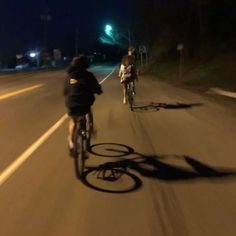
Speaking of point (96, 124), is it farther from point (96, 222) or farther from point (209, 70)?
point (209, 70)

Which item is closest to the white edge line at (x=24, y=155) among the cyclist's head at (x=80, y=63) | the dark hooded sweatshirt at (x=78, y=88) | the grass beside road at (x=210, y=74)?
the dark hooded sweatshirt at (x=78, y=88)

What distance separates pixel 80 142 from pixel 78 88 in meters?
0.94

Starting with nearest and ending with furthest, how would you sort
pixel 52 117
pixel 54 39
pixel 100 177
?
pixel 100 177
pixel 52 117
pixel 54 39

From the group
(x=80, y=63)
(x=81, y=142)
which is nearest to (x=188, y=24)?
(x=80, y=63)

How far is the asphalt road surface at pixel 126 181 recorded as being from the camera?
5512 millimetres

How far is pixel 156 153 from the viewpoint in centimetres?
948

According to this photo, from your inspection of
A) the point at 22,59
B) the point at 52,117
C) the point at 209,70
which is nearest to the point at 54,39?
the point at 22,59

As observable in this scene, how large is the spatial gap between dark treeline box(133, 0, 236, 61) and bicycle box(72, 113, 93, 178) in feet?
128

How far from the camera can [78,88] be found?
8500 mm

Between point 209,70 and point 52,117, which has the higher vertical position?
point 52,117

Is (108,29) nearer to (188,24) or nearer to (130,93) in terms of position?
(188,24)

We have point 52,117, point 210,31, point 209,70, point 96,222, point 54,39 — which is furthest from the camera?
point 54,39

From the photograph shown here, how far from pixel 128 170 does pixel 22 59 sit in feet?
348

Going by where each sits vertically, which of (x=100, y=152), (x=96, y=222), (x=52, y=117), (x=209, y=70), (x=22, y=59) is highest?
(x=96, y=222)
